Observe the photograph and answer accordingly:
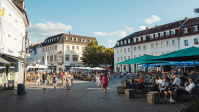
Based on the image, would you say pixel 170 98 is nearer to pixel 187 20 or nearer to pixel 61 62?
pixel 187 20

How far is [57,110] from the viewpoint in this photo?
8469 millimetres

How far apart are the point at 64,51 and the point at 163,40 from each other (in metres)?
32.9

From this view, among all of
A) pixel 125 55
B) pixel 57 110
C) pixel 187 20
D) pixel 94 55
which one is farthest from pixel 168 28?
pixel 57 110

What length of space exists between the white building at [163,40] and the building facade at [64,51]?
15.5 meters

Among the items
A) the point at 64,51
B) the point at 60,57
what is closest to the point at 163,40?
the point at 64,51

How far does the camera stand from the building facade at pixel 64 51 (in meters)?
62.3

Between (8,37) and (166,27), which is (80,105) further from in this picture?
(166,27)

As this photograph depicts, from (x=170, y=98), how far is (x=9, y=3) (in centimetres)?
1770

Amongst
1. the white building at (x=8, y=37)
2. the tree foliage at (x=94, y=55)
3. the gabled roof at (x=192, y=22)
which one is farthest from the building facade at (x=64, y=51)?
the white building at (x=8, y=37)

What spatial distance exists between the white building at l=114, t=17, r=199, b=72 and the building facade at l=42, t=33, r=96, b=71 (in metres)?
15.5

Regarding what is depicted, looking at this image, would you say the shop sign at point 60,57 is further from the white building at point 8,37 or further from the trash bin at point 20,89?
the trash bin at point 20,89

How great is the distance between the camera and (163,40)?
45375mm

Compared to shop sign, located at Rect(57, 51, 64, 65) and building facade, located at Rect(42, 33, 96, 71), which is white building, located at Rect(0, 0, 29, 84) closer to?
shop sign, located at Rect(57, 51, 64, 65)

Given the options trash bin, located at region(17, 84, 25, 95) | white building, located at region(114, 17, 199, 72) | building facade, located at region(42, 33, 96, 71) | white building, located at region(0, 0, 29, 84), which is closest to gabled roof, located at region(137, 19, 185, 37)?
white building, located at region(114, 17, 199, 72)
